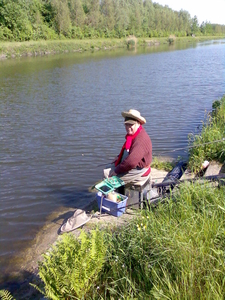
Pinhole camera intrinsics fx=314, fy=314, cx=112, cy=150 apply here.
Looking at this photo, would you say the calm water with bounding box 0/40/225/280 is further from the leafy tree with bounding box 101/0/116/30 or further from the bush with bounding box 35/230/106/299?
the leafy tree with bounding box 101/0/116/30

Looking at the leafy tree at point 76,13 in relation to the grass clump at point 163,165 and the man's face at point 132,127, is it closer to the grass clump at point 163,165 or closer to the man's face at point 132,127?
the grass clump at point 163,165

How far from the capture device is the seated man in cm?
486

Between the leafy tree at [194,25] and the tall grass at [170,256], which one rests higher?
the leafy tree at [194,25]

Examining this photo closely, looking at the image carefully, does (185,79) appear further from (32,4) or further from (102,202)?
(32,4)

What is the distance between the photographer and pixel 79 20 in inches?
2675

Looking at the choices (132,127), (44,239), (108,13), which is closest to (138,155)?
(132,127)

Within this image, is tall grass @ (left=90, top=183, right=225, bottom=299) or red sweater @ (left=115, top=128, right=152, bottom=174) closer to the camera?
tall grass @ (left=90, top=183, right=225, bottom=299)

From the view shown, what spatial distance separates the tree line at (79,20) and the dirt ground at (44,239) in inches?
1880

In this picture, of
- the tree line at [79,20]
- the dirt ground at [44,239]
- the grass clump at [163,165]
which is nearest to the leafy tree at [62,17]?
the tree line at [79,20]

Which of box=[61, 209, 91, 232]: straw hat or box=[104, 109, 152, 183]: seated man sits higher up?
box=[104, 109, 152, 183]: seated man

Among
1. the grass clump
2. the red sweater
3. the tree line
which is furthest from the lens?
the tree line

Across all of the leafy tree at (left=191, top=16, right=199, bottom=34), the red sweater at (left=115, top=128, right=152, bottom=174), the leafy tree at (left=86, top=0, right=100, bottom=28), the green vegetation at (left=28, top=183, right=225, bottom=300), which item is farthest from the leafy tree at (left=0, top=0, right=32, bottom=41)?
the leafy tree at (left=191, top=16, right=199, bottom=34)

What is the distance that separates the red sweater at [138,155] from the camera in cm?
484

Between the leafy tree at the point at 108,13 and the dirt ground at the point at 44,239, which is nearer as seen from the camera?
the dirt ground at the point at 44,239
